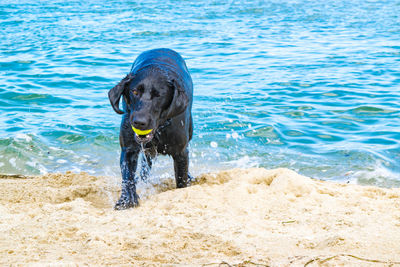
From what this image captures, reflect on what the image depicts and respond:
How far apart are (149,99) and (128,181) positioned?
962 mm

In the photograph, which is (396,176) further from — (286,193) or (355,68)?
(355,68)

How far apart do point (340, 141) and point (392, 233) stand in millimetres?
3959

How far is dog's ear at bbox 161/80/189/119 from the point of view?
174 inches

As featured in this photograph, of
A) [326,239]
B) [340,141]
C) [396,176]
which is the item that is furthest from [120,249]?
[340,141]

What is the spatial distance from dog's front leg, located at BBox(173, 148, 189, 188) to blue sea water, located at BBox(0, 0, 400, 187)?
1157 millimetres

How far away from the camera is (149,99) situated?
14.2 feet

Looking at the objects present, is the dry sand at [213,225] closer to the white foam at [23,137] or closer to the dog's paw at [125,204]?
the dog's paw at [125,204]

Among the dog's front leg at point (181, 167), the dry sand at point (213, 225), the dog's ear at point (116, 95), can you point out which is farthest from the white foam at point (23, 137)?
the dog's ear at point (116, 95)

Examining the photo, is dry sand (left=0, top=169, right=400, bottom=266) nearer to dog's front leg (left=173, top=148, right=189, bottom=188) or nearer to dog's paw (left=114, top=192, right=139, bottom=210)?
dog's paw (left=114, top=192, right=139, bottom=210)

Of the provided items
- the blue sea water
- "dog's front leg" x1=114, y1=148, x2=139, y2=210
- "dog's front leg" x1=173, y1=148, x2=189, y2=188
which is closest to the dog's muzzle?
"dog's front leg" x1=114, y1=148, x2=139, y2=210

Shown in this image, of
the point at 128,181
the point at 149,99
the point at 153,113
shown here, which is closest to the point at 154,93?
the point at 149,99

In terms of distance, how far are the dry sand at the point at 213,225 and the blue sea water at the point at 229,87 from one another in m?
1.57

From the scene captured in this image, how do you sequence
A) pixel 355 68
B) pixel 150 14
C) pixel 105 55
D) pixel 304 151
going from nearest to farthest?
pixel 304 151
pixel 355 68
pixel 105 55
pixel 150 14

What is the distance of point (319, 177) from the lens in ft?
20.6
